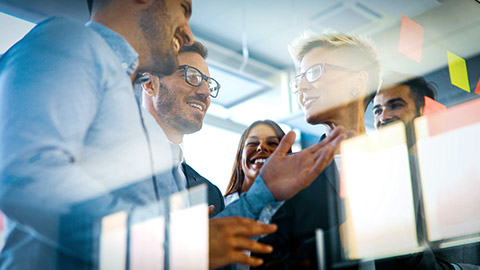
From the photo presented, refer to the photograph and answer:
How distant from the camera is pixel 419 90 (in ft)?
7.25

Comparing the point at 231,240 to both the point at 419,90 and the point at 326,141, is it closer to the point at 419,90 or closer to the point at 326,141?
the point at 326,141

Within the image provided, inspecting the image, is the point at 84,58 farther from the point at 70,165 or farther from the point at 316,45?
the point at 316,45

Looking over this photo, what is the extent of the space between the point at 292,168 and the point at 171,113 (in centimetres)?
38

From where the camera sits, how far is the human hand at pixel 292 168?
1.41 metres

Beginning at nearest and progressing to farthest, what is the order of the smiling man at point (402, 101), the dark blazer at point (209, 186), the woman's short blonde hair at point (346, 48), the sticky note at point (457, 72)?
the dark blazer at point (209, 186)
the woman's short blonde hair at point (346, 48)
the smiling man at point (402, 101)
the sticky note at point (457, 72)

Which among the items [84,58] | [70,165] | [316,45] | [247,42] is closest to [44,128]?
[70,165]

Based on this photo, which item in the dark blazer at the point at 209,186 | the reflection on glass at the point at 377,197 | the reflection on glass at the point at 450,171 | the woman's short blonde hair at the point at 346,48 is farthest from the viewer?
the reflection on glass at the point at 450,171

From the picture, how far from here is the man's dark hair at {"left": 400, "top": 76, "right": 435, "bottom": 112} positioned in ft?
7.13

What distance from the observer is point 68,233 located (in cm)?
109

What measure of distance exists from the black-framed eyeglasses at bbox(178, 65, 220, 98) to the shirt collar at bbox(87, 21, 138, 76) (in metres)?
0.17

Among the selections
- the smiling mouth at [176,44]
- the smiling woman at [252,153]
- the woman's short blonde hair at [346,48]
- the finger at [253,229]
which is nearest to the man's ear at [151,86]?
the smiling mouth at [176,44]

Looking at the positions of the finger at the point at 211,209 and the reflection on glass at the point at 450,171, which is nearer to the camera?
the finger at the point at 211,209

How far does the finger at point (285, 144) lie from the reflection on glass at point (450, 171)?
85cm

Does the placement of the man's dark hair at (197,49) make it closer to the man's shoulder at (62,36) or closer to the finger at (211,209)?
the man's shoulder at (62,36)
